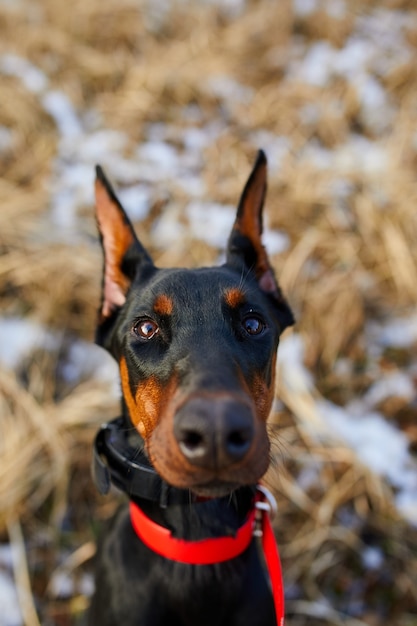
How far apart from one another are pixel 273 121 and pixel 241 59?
4.39 feet

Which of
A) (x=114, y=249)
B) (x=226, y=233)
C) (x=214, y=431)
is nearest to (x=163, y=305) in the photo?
(x=114, y=249)

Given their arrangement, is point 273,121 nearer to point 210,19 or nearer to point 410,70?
point 410,70

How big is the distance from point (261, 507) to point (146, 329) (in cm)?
76

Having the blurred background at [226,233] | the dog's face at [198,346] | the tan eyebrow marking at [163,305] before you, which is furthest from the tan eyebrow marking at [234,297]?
the blurred background at [226,233]

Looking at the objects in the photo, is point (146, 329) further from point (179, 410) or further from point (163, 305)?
point (179, 410)

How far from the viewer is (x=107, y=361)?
13.1 ft

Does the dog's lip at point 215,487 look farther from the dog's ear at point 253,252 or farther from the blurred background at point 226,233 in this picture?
the blurred background at point 226,233

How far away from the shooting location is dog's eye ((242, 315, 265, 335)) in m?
1.89

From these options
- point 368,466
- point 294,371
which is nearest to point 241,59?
point 294,371

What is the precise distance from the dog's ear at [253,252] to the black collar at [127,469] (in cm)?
76

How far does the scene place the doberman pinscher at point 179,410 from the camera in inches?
59.5

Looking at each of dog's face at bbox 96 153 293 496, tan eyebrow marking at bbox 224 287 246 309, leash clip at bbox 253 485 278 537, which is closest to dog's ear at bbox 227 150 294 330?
dog's face at bbox 96 153 293 496

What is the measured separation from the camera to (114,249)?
2.22 meters

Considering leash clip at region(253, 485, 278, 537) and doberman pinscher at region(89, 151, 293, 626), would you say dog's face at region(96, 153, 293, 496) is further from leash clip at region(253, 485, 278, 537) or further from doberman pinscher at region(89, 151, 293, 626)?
leash clip at region(253, 485, 278, 537)
